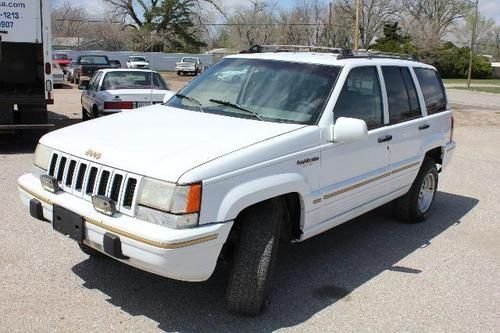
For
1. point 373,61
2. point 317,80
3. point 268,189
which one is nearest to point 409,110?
point 373,61

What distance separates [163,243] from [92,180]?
2.62 ft

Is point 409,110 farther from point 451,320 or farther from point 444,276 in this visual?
point 451,320

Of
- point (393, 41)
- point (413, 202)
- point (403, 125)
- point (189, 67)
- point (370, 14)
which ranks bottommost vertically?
point (413, 202)

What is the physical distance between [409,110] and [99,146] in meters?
3.32

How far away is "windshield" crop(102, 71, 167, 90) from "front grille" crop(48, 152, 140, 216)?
27.8 ft

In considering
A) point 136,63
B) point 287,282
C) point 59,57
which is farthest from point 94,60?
point 287,282

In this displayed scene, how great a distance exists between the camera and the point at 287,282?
457 cm

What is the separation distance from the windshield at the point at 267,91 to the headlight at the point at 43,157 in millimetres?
1262

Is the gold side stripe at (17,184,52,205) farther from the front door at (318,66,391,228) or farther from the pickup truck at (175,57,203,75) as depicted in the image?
the pickup truck at (175,57,203,75)

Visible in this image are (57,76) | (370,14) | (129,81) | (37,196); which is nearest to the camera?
(37,196)

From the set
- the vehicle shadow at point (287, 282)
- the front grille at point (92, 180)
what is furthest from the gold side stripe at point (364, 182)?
the front grille at point (92, 180)

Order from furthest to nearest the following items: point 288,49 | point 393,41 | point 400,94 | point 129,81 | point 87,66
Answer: point 393,41 < point 87,66 < point 129,81 < point 288,49 < point 400,94

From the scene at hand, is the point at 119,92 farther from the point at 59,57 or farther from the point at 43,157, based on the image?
the point at 59,57

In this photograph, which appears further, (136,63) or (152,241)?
(136,63)
